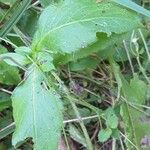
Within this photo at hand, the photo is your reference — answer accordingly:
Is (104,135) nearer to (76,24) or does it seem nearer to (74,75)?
(74,75)

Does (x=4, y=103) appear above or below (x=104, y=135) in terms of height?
above

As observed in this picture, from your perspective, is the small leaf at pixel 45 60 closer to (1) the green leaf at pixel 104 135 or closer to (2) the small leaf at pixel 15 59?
(2) the small leaf at pixel 15 59

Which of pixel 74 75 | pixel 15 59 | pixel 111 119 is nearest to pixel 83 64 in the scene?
pixel 74 75

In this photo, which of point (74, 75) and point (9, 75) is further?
point (74, 75)

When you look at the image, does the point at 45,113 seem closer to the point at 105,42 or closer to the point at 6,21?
the point at 105,42

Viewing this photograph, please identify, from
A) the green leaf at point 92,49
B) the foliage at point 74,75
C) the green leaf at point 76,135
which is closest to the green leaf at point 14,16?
the foliage at point 74,75

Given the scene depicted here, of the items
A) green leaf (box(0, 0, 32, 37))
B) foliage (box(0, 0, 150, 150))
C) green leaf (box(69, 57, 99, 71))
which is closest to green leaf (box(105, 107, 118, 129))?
foliage (box(0, 0, 150, 150))

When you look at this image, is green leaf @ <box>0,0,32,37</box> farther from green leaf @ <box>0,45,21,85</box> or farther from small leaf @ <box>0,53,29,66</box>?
small leaf @ <box>0,53,29,66</box>

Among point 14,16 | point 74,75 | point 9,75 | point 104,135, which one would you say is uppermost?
point 14,16
